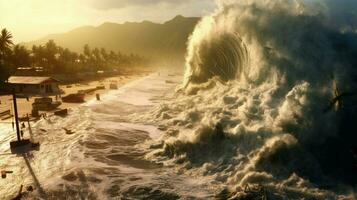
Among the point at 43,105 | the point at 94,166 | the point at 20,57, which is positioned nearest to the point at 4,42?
the point at 20,57

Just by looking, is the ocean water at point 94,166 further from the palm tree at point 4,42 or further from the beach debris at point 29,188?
the palm tree at point 4,42

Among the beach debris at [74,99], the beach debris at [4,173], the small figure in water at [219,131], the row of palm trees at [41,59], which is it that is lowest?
the beach debris at [4,173]

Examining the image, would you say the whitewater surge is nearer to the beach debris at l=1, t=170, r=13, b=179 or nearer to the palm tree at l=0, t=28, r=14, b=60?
the beach debris at l=1, t=170, r=13, b=179

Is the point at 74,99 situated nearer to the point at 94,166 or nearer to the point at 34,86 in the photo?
the point at 34,86

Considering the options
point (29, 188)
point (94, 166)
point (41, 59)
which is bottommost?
point (29, 188)

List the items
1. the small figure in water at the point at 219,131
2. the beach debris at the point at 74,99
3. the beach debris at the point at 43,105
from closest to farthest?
the small figure in water at the point at 219,131
the beach debris at the point at 43,105
the beach debris at the point at 74,99

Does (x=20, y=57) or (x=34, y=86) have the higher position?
(x=20, y=57)

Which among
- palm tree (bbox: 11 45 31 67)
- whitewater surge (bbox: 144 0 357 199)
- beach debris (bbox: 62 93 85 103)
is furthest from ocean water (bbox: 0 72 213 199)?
palm tree (bbox: 11 45 31 67)

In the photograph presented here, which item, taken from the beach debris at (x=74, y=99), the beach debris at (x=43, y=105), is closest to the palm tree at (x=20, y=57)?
the beach debris at (x=74, y=99)
